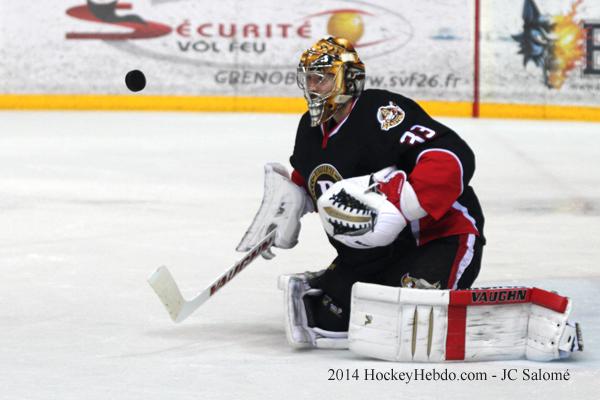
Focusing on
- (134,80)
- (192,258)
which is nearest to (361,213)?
(134,80)

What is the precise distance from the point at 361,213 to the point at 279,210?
444 mm

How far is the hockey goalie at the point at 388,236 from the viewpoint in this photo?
3.03 m

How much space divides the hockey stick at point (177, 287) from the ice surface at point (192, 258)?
72 mm

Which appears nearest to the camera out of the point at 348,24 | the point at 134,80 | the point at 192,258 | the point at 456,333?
the point at 456,333

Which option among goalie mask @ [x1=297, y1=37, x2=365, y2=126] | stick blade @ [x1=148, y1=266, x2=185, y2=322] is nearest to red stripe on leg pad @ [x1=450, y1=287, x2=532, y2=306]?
goalie mask @ [x1=297, y1=37, x2=365, y2=126]

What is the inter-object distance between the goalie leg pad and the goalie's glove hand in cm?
27

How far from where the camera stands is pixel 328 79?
324cm

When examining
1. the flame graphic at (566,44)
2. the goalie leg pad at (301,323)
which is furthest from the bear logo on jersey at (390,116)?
the flame graphic at (566,44)

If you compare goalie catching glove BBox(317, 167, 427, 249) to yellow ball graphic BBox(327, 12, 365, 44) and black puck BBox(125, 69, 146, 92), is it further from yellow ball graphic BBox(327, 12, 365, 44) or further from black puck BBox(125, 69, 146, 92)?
yellow ball graphic BBox(327, 12, 365, 44)

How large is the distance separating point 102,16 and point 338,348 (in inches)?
331

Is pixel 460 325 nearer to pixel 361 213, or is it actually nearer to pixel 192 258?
pixel 361 213

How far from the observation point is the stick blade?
3230 mm

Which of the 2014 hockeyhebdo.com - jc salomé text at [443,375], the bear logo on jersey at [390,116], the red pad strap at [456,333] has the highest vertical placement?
the bear logo on jersey at [390,116]

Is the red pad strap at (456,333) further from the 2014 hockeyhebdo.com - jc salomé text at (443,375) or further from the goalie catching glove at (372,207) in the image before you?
the goalie catching glove at (372,207)
